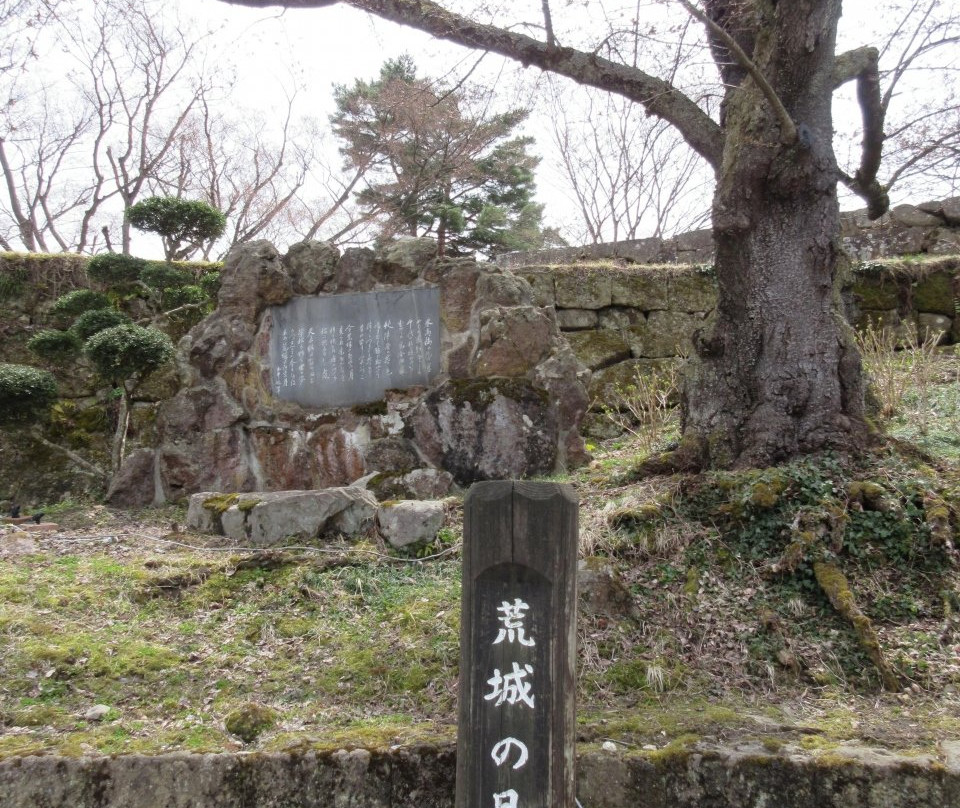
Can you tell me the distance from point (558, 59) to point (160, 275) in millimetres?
5041

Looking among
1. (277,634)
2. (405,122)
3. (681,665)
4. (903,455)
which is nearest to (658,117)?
(903,455)

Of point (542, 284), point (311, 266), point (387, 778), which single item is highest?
point (542, 284)

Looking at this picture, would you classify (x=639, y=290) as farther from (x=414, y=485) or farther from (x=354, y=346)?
(x=414, y=485)

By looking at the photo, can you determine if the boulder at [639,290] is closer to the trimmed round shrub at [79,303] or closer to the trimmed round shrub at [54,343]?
the trimmed round shrub at [79,303]

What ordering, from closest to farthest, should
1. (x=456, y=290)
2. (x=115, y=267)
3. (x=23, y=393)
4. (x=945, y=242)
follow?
1. (x=456, y=290)
2. (x=23, y=393)
3. (x=115, y=267)
4. (x=945, y=242)

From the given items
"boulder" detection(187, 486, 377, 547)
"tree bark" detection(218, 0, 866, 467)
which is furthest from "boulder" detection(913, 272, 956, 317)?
"boulder" detection(187, 486, 377, 547)

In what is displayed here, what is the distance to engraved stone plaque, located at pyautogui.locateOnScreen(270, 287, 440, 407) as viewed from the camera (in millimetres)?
5719

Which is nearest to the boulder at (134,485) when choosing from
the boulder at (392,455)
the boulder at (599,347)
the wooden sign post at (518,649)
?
the boulder at (392,455)

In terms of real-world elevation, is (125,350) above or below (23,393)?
above

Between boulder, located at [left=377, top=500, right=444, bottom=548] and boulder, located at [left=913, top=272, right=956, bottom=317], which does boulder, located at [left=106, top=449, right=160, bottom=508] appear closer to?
boulder, located at [left=377, top=500, right=444, bottom=548]

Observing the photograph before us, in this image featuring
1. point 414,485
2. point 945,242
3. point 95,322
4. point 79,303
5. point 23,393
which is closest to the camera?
point 414,485

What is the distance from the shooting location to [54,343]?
700 centimetres

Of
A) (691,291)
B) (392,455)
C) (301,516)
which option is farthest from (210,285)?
(691,291)

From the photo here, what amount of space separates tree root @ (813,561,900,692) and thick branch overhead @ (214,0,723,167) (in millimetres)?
2707
